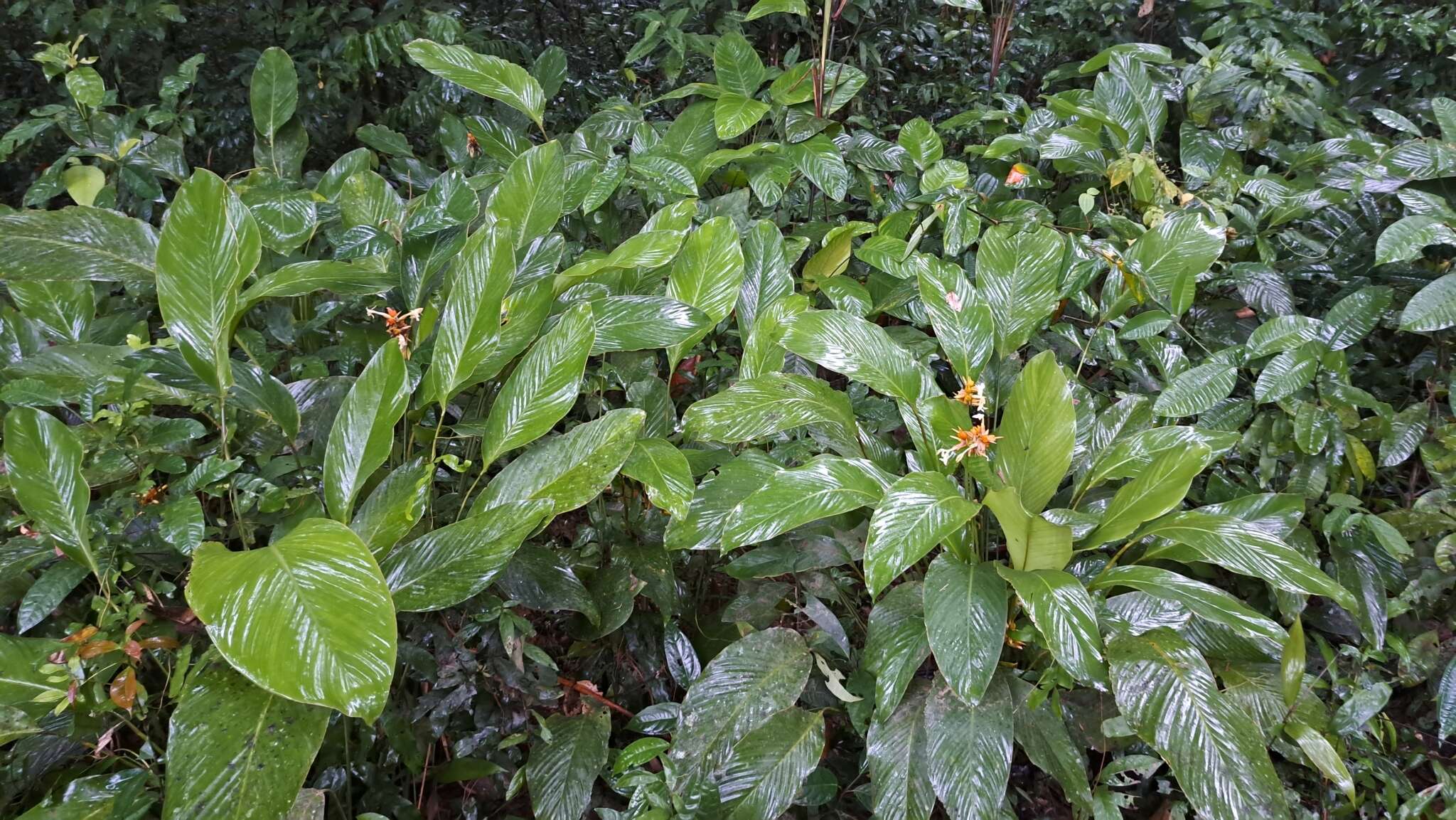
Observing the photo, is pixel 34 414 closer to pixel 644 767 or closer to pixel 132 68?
pixel 644 767

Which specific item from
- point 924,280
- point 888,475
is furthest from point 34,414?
point 924,280

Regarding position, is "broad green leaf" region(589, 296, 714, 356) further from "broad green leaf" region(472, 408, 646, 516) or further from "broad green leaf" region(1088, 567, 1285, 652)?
"broad green leaf" region(1088, 567, 1285, 652)

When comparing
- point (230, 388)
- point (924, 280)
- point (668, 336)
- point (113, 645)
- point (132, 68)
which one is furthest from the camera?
point (132, 68)

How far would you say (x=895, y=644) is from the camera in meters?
1.15

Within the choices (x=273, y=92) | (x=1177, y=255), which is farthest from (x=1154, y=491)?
(x=273, y=92)

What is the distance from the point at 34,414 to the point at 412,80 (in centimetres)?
207

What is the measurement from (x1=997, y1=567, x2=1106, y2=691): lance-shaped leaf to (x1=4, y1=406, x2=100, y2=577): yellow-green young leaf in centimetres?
120

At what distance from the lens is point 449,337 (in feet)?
3.97

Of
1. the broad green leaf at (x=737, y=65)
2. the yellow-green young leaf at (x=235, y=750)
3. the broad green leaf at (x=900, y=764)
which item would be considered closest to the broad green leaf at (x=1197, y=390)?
the broad green leaf at (x=900, y=764)

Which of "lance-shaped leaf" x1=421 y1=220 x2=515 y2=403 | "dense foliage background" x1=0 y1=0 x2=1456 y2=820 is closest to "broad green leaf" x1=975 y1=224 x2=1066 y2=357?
"dense foliage background" x1=0 y1=0 x2=1456 y2=820

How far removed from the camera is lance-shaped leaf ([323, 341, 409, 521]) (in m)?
1.09

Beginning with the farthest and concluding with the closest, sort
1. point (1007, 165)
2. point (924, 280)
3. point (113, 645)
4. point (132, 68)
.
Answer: point (132, 68), point (1007, 165), point (924, 280), point (113, 645)

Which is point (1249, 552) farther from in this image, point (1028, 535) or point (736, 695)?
point (736, 695)

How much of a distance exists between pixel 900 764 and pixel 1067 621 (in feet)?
1.00
